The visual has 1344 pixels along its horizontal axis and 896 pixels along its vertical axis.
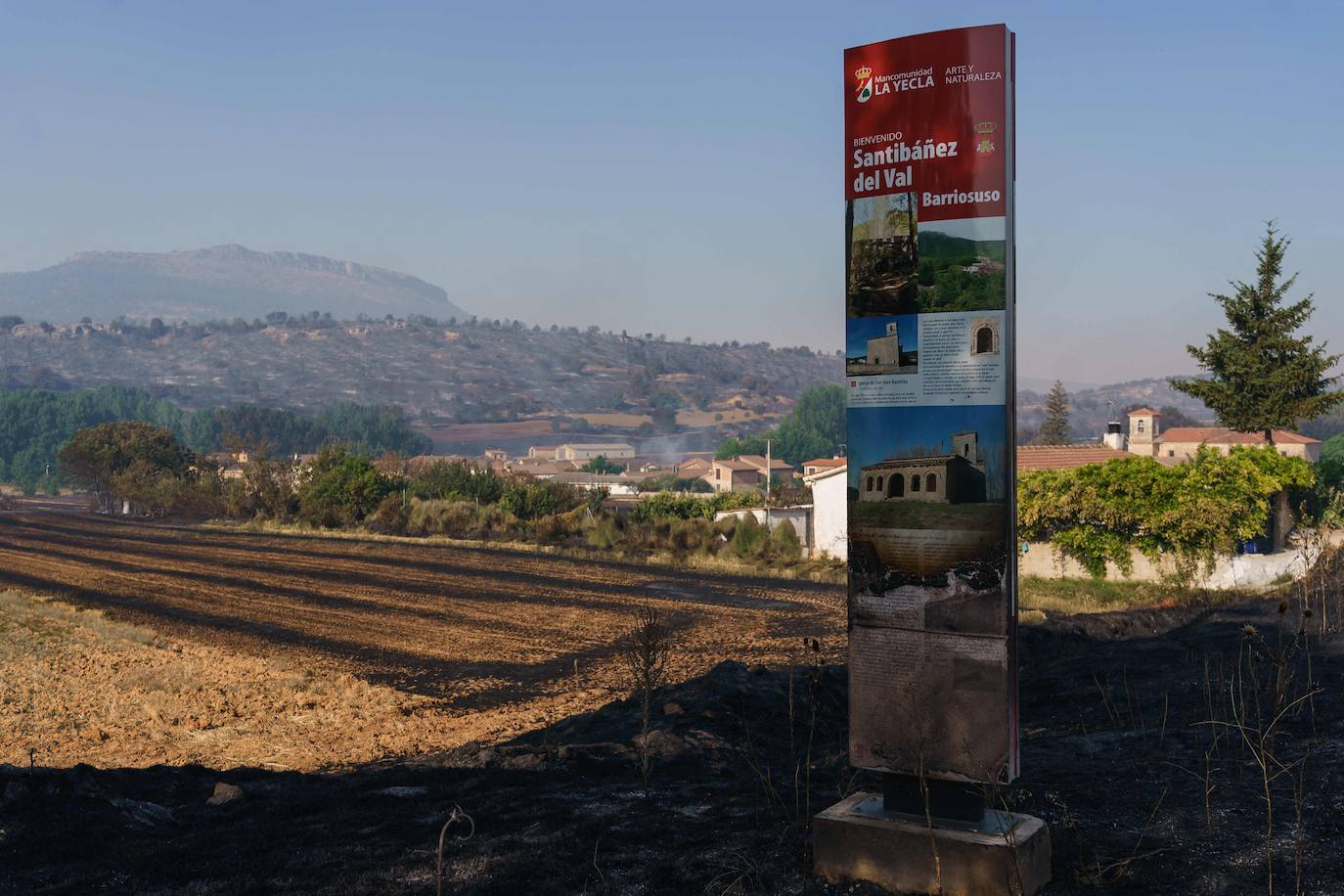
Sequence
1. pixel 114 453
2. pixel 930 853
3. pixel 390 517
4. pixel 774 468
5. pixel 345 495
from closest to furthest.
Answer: pixel 930 853, pixel 390 517, pixel 345 495, pixel 114 453, pixel 774 468

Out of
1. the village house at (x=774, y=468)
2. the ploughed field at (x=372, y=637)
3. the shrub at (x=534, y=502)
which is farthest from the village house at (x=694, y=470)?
the ploughed field at (x=372, y=637)

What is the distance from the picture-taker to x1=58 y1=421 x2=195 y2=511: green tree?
9288 cm

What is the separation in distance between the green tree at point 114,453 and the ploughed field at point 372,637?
44.8 m

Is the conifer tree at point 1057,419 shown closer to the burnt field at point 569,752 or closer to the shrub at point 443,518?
the shrub at point 443,518

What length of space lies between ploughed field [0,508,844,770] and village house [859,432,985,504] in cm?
1021

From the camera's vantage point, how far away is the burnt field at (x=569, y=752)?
736 centimetres

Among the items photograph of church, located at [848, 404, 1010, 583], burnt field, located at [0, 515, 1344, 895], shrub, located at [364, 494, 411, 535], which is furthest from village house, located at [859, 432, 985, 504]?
shrub, located at [364, 494, 411, 535]

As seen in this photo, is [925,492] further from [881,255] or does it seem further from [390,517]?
[390,517]

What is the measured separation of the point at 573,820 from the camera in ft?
28.2

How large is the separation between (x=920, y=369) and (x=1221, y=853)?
3.52m

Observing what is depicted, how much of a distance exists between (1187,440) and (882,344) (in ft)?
427

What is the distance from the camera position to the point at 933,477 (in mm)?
6613

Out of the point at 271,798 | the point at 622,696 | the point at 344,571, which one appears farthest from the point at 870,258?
the point at 344,571

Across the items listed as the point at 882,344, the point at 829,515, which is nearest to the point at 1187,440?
the point at 829,515
